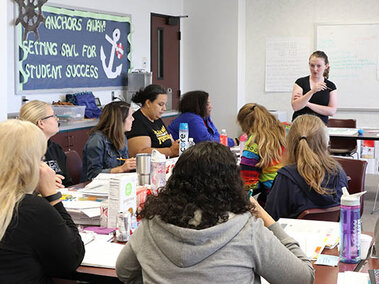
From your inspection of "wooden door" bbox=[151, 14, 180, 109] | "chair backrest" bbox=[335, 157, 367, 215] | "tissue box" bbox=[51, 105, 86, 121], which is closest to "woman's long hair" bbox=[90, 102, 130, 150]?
"chair backrest" bbox=[335, 157, 367, 215]

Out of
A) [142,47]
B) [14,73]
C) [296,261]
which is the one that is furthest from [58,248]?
[142,47]

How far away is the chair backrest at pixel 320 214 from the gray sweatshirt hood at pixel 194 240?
1221mm

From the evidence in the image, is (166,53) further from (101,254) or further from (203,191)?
(203,191)

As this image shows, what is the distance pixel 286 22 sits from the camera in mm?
8422

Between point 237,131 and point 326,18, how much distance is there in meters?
1.96

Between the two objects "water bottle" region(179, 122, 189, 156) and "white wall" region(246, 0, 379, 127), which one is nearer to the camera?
"water bottle" region(179, 122, 189, 156)

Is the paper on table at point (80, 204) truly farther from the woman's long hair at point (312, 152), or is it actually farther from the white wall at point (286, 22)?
the white wall at point (286, 22)

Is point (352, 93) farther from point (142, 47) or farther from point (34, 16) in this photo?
point (34, 16)

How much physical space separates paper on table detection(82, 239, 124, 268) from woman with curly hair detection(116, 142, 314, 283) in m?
0.41

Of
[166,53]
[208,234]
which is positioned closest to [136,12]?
[166,53]

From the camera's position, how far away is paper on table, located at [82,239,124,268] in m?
2.19

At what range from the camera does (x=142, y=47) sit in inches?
311

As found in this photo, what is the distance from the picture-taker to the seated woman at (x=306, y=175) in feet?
9.62

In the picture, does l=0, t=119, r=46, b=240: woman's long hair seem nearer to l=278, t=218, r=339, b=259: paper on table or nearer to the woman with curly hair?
the woman with curly hair
